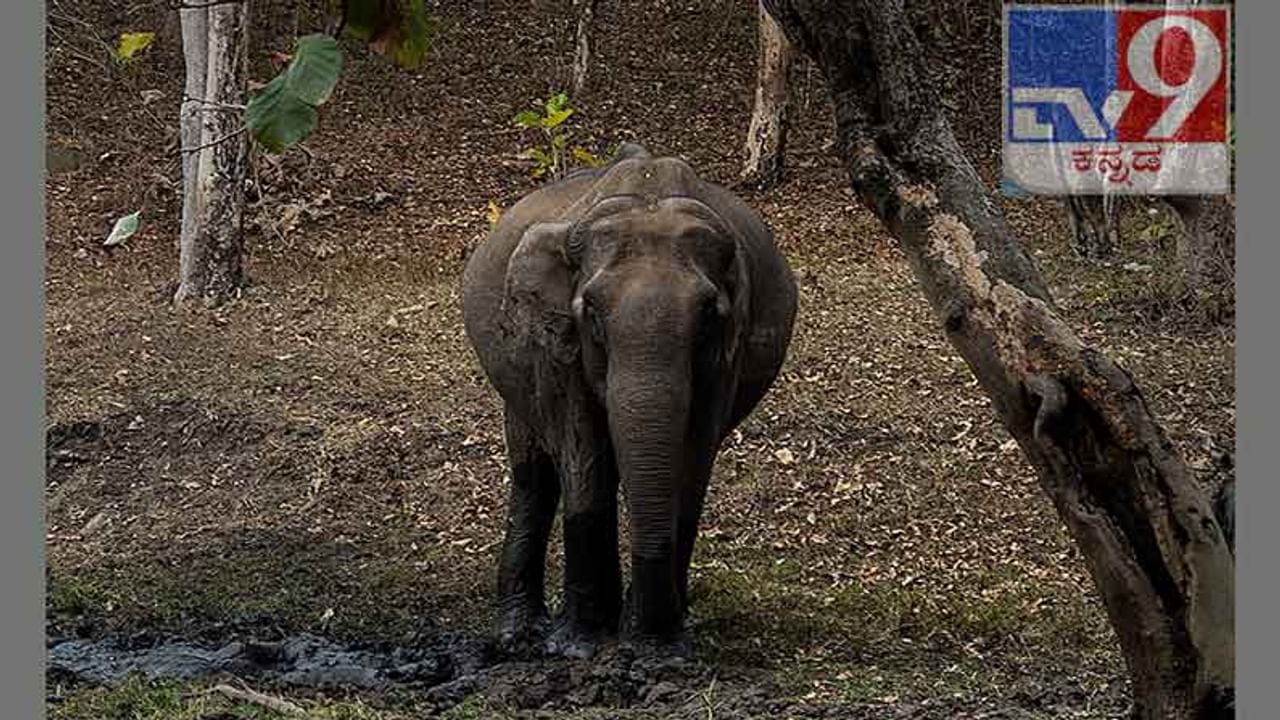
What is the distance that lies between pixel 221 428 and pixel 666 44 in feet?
33.8

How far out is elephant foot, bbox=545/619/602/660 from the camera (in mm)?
9328

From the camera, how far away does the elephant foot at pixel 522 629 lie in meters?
9.70

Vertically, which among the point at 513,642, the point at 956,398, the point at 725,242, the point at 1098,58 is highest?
the point at 1098,58

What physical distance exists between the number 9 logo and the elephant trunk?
7.09m

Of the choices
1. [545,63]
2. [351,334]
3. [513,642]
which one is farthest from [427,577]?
[545,63]

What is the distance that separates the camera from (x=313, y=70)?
12.1 feet

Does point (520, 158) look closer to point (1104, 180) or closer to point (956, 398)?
point (1104, 180)

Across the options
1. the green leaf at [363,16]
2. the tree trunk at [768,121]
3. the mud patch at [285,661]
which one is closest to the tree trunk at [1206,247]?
the tree trunk at [768,121]

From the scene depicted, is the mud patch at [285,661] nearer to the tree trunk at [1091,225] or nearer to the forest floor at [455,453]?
the forest floor at [455,453]

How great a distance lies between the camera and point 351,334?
596 inches

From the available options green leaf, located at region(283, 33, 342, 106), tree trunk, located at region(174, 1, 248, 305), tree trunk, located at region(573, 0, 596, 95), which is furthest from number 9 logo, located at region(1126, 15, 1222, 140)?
green leaf, located at region(283, 33, 342, 106)

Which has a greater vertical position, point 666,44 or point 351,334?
point 666,44

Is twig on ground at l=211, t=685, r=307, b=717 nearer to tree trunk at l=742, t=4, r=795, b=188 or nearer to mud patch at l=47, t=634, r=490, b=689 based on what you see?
mud patch at l=47, t=634, r=490, b=689

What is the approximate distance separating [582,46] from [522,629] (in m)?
11.9
